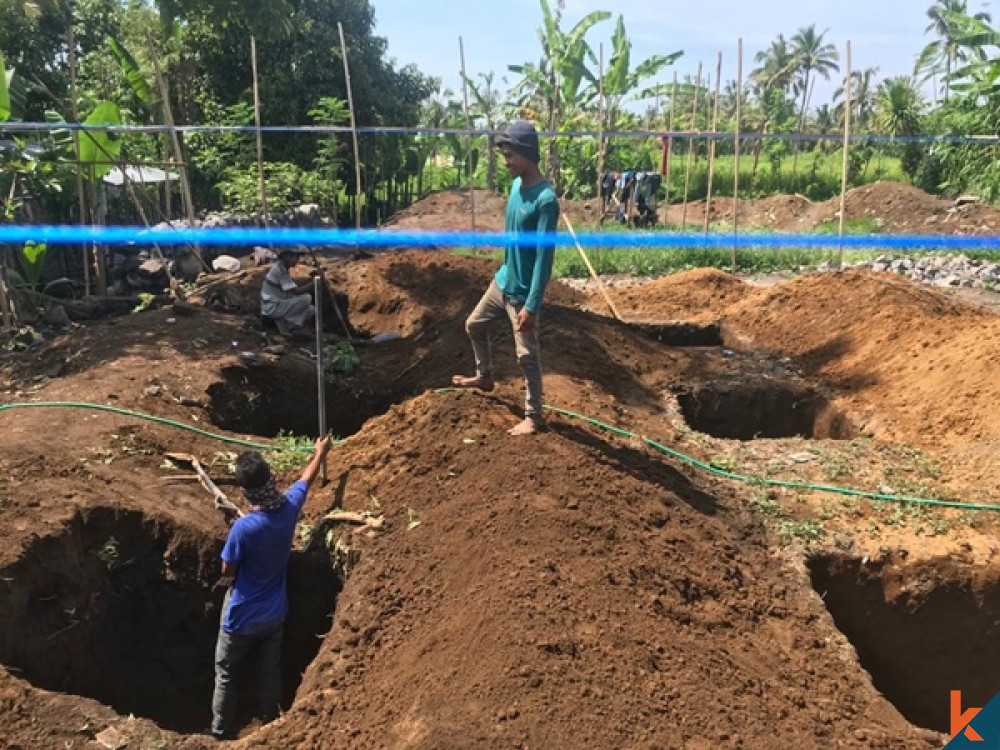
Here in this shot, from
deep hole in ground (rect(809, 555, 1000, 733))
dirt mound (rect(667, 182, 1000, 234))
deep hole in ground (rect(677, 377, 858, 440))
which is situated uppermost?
dirt mound (rect(667, 182, 1000, 234))

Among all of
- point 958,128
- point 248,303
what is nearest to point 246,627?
point 248,303

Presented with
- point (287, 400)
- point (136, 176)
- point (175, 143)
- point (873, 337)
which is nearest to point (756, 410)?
point (873, 337)

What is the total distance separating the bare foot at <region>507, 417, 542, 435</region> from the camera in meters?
A: 5.49

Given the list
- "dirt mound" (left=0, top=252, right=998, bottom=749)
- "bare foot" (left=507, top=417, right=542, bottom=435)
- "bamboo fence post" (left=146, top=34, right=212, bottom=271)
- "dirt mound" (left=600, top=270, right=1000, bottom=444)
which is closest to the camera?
"dirt mound" (left=0, top=252, right=998, bottom=749)

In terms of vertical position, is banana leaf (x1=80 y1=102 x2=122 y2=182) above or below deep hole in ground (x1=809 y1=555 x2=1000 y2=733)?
above

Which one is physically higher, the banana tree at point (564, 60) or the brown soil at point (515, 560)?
the banana tree at point (564, 60)

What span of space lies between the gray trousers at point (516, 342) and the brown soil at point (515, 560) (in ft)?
0.82

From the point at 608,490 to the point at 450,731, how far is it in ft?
6.91

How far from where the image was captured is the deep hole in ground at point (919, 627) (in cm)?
501

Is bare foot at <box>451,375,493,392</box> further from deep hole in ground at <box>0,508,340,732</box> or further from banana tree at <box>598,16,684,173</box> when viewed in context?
banana tree at <box>598,16,684,173</box>

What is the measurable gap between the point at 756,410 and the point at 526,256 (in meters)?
4.02

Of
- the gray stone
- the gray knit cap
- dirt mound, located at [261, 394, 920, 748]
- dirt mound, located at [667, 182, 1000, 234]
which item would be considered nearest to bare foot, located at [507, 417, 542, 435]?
dirt mound, located at [261, 394, 920, 748]

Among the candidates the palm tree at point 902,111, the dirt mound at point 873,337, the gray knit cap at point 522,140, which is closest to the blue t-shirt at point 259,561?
the gray knit cap at point 522,140

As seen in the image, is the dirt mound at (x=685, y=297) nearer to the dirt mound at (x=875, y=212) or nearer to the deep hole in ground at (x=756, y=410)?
the deep hole in ground at (x=756, y=410)
